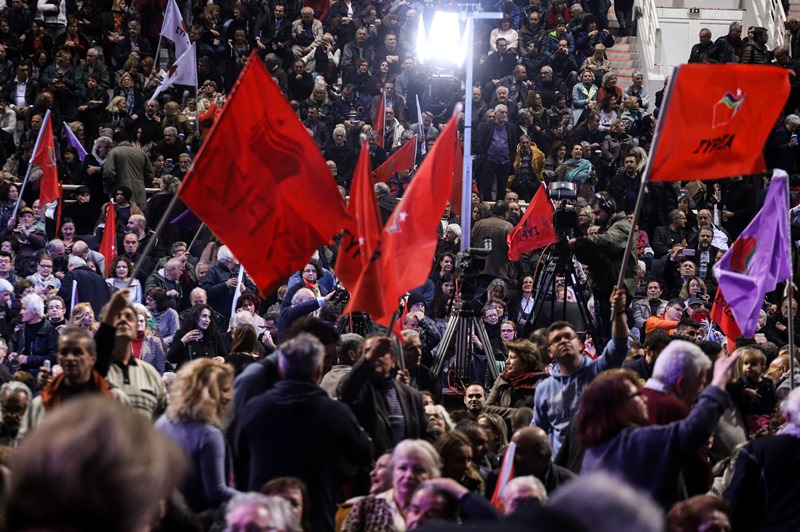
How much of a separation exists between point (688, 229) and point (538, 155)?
247cm

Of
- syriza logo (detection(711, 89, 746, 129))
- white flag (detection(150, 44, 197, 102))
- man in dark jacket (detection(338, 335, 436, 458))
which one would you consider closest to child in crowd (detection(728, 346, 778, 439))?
syriza logo (detection(711, 89, 746, 129))

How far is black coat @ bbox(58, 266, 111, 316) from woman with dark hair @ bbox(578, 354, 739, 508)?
829cm

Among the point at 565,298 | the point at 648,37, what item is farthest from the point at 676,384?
the point at 648,37

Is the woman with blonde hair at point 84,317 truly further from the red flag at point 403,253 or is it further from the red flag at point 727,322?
the red flag at point 727,322

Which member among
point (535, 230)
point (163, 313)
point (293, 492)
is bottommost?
point (163, 313)

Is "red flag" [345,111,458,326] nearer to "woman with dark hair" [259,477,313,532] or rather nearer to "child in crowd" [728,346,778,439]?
"woman with dark hair" [259,477,313,532]

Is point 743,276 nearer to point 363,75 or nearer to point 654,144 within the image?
point 654,144

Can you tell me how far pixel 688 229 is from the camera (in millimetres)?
16906

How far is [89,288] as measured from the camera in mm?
12602

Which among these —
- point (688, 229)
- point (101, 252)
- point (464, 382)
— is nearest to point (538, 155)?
point (688, 229)

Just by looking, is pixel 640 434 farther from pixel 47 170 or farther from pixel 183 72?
pixel 183 72

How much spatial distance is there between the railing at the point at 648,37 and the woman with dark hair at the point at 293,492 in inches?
767

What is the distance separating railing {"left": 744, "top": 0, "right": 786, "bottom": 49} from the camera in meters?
24.0

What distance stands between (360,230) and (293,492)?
2.35 m
